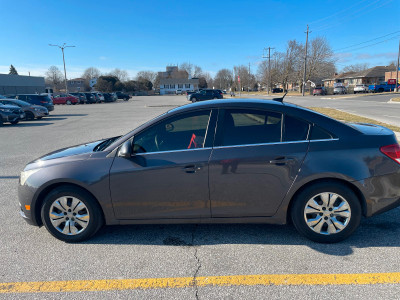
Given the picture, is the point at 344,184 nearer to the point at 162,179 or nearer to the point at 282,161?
the point at 282,161

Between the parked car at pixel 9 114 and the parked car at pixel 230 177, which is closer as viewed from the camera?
the parked car at pixel 230 177

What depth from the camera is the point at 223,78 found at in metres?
125

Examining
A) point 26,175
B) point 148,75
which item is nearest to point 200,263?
point 26,175

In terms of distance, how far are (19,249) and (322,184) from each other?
3623 millimetres

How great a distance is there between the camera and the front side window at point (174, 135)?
322 cm

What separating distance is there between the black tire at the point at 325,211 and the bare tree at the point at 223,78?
121m

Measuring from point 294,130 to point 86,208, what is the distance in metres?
2.64

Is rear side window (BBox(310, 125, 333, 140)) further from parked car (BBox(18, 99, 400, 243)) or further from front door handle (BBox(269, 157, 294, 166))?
front door handle (BBox(269, 157, 294, 166))

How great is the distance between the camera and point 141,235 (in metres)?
3.49

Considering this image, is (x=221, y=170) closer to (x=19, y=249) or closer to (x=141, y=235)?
(x=141, y=235)

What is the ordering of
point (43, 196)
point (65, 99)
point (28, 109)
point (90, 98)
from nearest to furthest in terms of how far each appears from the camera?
point (43, 196) → point (28, 109) → point (65, 99) → point (90, 98)

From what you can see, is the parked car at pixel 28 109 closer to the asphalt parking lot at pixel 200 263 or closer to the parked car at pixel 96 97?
the asphalt parking lot at pixel 200 263

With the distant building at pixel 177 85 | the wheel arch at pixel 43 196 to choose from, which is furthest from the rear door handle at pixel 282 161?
the distant building at pixel 177 85

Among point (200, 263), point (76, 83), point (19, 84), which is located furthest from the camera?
point (76, 83)
